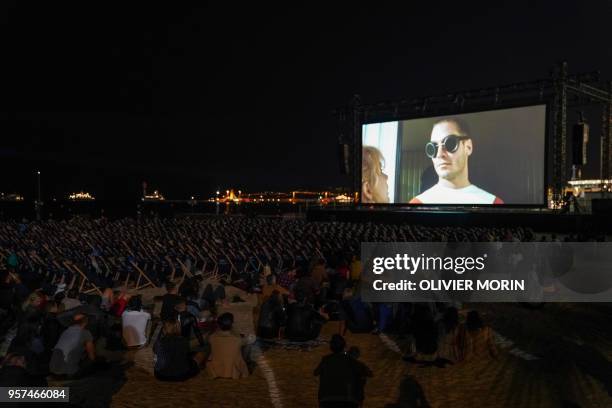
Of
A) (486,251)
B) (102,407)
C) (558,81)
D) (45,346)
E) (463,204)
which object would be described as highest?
(558,81)

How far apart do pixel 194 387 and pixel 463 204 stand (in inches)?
878

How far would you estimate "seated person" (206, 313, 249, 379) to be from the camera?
5.79m

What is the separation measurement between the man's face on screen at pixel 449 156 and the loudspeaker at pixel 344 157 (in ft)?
19.8

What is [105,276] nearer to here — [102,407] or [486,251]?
[102,407]

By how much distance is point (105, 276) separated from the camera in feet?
36.3

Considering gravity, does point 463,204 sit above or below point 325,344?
above

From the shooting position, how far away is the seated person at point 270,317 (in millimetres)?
7434

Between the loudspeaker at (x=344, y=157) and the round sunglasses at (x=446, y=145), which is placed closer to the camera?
the round sunglasses at (x=446, y=145)

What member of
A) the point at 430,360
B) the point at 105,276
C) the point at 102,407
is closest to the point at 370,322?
the point at 430,360

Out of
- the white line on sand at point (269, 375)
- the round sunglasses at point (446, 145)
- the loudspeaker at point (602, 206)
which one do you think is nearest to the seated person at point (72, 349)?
the white line on sand at point (269, 375)

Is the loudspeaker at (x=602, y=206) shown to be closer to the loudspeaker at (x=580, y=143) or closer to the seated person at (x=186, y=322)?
the loudspeaker at (x=580, y=143)

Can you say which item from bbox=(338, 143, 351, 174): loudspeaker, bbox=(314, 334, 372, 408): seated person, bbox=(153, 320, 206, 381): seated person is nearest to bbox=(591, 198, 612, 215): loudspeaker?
bbox=(338, 143, 351, 174): loudspeaker

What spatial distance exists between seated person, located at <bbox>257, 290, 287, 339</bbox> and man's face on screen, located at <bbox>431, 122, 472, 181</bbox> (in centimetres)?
2056

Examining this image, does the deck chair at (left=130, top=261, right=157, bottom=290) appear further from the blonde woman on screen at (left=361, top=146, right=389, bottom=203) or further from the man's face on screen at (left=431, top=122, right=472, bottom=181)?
the blonde woman on screen at (left=361, top=146, right=389, bottom=203)
